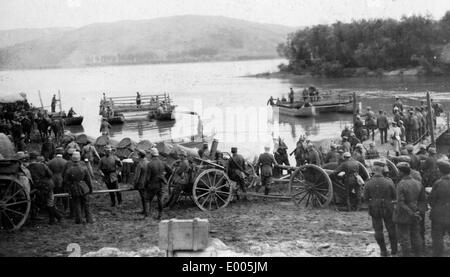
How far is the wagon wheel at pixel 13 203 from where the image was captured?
8391mm

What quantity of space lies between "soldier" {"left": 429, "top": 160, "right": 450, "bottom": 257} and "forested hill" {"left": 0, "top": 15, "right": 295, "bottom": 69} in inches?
2157

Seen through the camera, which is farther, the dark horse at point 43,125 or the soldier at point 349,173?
the dark horse at point 43,125

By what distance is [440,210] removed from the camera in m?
6.77

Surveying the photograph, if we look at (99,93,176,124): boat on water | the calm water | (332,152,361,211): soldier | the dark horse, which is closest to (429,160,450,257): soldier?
(332,152,361,211): soldier

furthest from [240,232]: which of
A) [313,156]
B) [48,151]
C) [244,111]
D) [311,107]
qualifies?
[244,111]

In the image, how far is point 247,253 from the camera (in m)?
7.12

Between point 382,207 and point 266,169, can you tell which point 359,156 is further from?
point 382,207

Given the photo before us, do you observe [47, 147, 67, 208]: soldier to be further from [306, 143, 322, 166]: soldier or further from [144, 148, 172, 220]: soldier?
[306, 143, 322, 166]: soldier

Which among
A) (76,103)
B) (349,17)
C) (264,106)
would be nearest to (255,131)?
(264,106)

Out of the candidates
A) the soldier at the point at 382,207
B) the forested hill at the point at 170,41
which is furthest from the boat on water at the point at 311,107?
the forested hill at the point at 170,41

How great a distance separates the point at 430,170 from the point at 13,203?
798 centimetres

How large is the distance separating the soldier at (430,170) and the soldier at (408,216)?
2.91 metres

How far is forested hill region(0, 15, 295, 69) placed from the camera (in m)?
66.9

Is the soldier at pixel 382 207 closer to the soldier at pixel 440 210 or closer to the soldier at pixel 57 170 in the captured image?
the soldier at pixel 440 210
